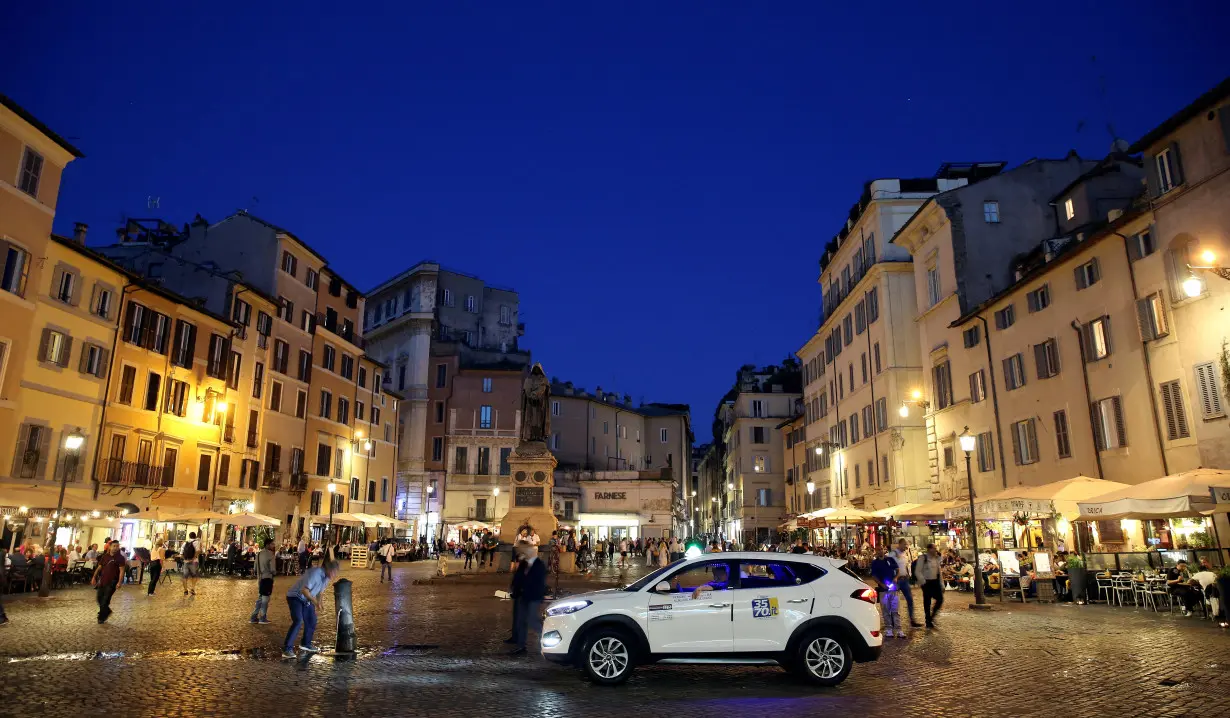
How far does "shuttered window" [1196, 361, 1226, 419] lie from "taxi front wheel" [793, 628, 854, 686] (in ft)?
50.7

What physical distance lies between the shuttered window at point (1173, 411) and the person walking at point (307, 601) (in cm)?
2092

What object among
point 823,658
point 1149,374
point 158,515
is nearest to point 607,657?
point 823,658

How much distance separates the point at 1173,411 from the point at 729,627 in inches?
691

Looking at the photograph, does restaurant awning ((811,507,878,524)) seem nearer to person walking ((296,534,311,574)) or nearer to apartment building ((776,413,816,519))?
apartment building ((776,413,816,519))

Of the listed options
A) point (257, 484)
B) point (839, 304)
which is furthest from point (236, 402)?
point (839, 304)

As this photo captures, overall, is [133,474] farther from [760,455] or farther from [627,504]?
[760,455]

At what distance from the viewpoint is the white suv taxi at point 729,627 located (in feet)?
31.0

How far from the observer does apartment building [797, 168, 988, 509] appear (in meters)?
37.7

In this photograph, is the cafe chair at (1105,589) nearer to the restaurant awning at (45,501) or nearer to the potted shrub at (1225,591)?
the potted shrub at (1225,591)

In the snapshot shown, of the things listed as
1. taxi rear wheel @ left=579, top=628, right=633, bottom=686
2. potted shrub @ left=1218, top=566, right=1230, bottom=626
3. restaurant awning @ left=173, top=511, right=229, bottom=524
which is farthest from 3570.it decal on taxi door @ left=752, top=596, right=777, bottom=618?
restaurant awning @ left=173, top=511, right=229, bottom=524

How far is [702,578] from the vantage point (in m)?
10.2

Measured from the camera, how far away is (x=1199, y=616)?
16.6 meters

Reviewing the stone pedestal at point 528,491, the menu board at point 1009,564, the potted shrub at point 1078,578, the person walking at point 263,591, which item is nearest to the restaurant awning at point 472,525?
the stone pedestal at point 528,491

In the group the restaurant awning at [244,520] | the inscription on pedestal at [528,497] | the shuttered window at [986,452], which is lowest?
the restaurant awning at [244,520]
